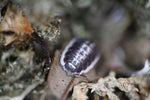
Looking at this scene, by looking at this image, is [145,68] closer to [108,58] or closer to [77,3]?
[108,58]

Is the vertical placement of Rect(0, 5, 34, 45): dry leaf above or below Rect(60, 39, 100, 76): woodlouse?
above

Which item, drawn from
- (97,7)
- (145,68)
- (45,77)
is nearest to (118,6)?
(97,7)

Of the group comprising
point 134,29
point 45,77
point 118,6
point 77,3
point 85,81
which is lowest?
point 85,81

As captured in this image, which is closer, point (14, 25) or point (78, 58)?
point (14, 25)

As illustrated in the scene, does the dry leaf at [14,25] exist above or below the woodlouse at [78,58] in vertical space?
above

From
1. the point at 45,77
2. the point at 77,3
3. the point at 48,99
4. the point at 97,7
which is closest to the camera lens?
the point at 45,77

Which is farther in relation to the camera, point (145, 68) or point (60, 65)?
point (145, 68)

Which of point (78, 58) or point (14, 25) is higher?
point (14, 25)

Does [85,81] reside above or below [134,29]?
below
